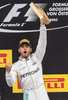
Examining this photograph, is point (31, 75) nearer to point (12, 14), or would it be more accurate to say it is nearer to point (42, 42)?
point (42, 42)

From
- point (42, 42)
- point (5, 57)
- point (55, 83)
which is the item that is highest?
point (42, 42)

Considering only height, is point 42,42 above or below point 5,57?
above

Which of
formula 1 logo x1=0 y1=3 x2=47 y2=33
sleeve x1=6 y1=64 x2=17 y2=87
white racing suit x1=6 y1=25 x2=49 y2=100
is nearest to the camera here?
sleeve x1=6 y1=64 x2=17 y2=87

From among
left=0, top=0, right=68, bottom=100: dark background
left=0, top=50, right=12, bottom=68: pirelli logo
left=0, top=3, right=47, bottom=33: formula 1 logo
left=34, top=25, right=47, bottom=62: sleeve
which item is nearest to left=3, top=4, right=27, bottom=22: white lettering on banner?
left=0, top=3, right=47, bottom=33: formula 1 logo

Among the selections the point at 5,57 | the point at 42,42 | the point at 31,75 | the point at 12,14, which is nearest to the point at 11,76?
the point at 31,75

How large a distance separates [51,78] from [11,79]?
1122 millimetres

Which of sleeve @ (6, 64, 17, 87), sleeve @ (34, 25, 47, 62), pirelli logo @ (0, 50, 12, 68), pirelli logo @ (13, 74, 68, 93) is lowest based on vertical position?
pirelli logo @ (13, 74, 68, 93)

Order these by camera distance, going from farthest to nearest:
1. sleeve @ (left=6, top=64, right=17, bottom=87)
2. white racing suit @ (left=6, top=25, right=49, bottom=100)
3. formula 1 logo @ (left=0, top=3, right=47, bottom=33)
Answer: formula 1 logo @ (left=0, top=3, right=47, bottom=33) → white racing suit @ (left=6, top=25, right=49, bottom=100) → sleeve @ (left=6, top=64, right=17, bottom=87)

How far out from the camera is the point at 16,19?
350 cm

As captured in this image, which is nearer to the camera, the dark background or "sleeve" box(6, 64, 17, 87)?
"sleeve" box(6, 64, 17, 87)

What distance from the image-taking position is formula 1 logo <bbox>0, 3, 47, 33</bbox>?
3490 mm

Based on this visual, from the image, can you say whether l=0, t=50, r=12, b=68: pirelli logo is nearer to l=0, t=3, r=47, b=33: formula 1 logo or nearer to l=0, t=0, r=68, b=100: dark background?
l=0, t=0, r=68, b=100: dark background

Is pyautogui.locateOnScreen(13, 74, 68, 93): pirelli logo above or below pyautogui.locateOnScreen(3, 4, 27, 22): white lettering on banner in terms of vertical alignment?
below

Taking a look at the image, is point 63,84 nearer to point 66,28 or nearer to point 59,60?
point 59,60
